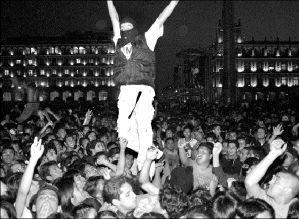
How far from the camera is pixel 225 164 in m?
8.62

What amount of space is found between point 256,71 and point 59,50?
51282mm

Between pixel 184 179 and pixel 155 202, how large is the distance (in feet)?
4.11

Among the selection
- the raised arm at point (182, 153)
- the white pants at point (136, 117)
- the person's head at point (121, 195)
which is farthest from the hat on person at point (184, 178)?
the person's head at point (121, 195)

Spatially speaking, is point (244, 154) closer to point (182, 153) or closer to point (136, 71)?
point (182, 153)

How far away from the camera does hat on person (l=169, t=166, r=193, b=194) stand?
659 centimetres

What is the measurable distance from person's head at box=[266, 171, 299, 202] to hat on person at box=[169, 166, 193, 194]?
4.79 feet

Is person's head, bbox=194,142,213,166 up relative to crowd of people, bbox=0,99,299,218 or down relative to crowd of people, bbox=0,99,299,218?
up

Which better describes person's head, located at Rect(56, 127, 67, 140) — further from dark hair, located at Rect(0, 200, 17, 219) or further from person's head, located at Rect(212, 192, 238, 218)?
person's head, located at Rect(212, 192, 238, 218)

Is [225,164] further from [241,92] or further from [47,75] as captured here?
[47,75]

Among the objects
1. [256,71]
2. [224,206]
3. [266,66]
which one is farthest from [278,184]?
[266,66]

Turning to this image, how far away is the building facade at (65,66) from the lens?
122 meters

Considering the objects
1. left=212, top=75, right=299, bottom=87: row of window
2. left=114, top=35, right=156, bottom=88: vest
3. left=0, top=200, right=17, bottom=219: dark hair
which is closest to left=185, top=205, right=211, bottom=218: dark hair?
left=0, top=200, right=17, bottom=219: dark hair

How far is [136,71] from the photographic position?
6855 millimetres

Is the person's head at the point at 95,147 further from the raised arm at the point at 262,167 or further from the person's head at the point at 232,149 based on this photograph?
the raised arm at the point at 262,167
